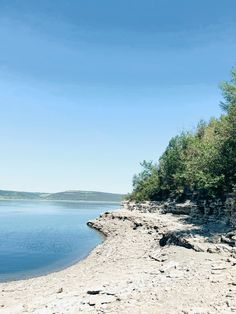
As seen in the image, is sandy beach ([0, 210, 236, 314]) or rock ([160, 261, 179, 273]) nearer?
sandy beach ([0, 210, 236, 314])

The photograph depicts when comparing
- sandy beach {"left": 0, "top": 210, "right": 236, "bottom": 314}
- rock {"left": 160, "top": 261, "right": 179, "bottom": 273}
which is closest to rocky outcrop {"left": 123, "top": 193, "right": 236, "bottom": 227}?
sandy beach {"left": 0, "top": 210, "right": 236, "bottom": 314}

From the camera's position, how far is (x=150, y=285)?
22516mm

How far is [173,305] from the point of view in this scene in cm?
1934

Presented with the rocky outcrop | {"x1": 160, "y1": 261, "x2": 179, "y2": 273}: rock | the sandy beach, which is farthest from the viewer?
the rocky outcrop

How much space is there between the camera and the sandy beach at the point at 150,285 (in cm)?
1969

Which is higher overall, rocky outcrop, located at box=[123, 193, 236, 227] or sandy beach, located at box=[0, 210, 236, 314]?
rocky outcrop, located at box=[123, 193, 236, 227]

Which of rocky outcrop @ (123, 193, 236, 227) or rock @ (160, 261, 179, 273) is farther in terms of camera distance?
rocky outcrop @ (123, 193, 236, 227)

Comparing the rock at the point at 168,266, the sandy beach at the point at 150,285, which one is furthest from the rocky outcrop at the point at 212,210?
the rock at the point at 168,266

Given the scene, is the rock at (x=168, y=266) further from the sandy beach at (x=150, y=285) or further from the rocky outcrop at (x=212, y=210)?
the rocky outcrop at (x=212, y=210)

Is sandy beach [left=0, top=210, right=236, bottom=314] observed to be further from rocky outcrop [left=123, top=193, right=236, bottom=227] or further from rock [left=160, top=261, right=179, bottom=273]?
rocky outcrop [left=123, top=193, right=236, bottom=227]

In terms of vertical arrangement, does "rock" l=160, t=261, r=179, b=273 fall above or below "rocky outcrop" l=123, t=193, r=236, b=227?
below

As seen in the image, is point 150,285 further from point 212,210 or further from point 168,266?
point 212,210

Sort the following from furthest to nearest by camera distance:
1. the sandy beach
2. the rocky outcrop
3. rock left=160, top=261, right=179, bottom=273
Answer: the rocky outcrop, rock left=160, top=261, right=179, bottom=273, the sandy beach

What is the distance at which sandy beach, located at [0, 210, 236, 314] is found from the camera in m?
19.7
